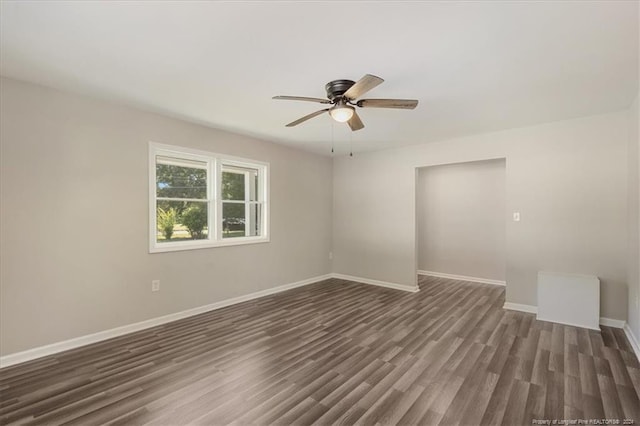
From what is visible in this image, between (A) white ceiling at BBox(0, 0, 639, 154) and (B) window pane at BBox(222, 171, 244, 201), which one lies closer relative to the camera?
(A) white ceiling at BBox(0, 0, 639, 154)

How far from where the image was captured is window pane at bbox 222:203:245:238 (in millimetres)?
4469

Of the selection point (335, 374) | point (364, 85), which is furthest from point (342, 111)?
point (335, 374)

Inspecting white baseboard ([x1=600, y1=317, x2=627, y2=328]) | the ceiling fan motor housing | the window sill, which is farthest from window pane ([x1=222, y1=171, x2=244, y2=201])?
white baseboard ([x1=600, y1=317, x2=627, y2=328])

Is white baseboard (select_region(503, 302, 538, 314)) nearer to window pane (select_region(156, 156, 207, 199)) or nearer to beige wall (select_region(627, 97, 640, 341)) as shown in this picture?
beige wall (select_region(627, 97, 640, 341))

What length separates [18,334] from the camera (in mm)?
2674

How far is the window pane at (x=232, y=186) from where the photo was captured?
4.46 m

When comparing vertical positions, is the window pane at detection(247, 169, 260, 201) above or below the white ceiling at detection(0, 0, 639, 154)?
below

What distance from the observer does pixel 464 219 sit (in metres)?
5.94

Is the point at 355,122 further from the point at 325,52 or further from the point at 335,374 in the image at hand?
the point at 335,374

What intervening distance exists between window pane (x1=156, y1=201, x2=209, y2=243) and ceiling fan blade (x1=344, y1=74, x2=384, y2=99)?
108 inches

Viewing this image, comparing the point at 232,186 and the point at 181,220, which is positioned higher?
the point at 232,186

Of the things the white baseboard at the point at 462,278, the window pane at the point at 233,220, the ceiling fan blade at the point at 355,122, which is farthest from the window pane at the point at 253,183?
the white baseboard at the point at 462,278

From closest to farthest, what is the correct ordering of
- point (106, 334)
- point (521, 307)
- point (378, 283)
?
1. point (106, 334)
2. point (521, 307)
3. point (378, 283)

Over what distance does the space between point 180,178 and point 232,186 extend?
0.82m
